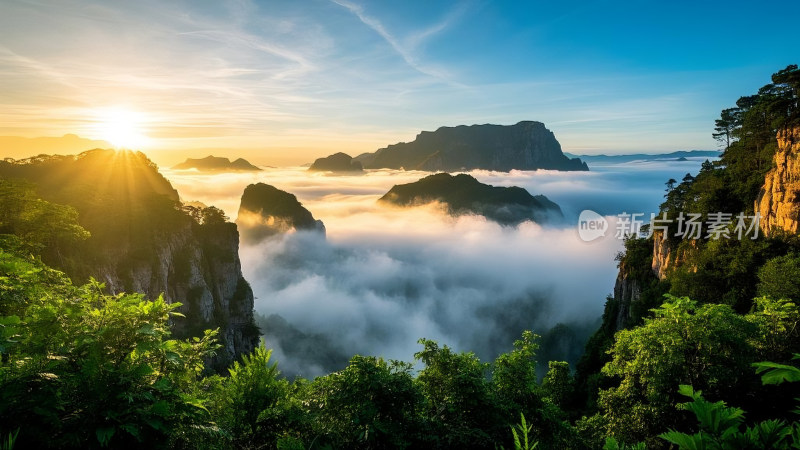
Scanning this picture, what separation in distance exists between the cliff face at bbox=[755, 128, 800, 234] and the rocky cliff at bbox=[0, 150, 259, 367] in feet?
235

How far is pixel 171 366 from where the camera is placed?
990 cm

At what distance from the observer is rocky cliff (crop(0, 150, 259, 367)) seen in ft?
146

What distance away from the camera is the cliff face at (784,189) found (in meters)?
39.8

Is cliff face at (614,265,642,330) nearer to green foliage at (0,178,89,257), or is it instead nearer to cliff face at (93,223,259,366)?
cliff face at (93,223,259,366)

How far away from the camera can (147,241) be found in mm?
52250

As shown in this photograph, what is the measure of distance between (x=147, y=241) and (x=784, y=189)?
8158 cm

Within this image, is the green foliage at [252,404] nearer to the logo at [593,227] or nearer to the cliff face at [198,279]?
the cliff face at [198,279]

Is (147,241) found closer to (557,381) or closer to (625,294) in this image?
(557,381)

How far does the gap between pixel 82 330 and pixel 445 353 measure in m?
11.2

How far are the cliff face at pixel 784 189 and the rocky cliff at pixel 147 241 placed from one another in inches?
2820

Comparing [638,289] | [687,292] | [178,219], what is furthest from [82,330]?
[638,289]

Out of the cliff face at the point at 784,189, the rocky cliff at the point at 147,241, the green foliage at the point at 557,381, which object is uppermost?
the cliff face at the point at 784,189

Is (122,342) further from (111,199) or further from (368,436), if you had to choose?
(111,199)

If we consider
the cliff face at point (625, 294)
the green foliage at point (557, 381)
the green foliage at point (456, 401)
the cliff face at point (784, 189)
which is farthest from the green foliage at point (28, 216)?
the cliff face at point (625, 294)
